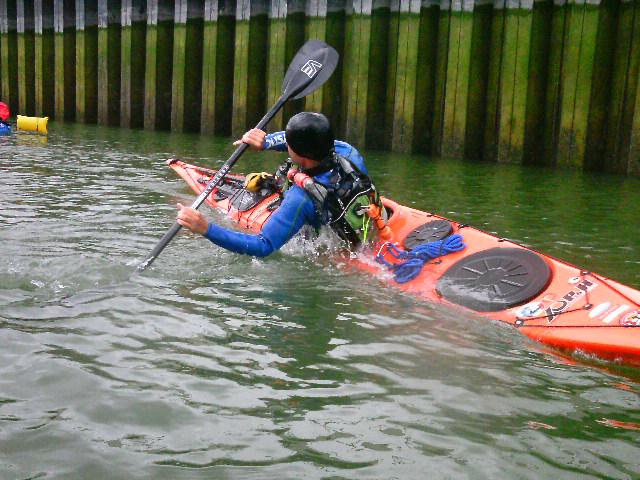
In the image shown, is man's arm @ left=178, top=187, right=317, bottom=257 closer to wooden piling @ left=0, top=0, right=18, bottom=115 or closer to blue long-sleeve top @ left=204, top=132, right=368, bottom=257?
blue long-sleeve top @ left=204, top=132, right=368, bottom=257

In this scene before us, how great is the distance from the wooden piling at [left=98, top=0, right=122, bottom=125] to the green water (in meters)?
9.36

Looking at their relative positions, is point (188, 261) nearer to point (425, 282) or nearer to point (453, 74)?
point (425, 282)

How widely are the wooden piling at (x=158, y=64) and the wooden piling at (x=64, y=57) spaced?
2.55 meters

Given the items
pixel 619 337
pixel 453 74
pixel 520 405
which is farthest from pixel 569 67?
pixel 520 405

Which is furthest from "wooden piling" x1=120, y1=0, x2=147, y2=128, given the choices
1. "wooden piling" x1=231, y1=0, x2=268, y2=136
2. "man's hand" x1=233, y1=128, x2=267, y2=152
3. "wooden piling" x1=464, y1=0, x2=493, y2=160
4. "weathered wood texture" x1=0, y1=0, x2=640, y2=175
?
"man's hand" x1=233, y1=128, x2=267, y2=152

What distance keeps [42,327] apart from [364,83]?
7.80 m

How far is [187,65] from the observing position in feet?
43.9

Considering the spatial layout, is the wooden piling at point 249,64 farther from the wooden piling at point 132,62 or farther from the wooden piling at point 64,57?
the wooden piling at point 64,57

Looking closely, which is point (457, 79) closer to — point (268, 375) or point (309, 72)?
point (309, 72)

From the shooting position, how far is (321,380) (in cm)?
345

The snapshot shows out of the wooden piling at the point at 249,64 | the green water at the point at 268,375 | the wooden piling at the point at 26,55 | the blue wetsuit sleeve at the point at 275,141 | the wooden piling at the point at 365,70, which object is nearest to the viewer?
the green water at the point at 268,375

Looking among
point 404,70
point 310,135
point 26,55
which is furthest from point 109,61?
point 310,135

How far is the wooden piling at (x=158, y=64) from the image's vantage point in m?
13.6

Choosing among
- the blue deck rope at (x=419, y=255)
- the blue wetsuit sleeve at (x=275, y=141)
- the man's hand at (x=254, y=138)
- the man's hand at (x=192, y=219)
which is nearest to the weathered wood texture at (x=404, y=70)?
the blue wetsuit sleeve at (x=275, y=141)
